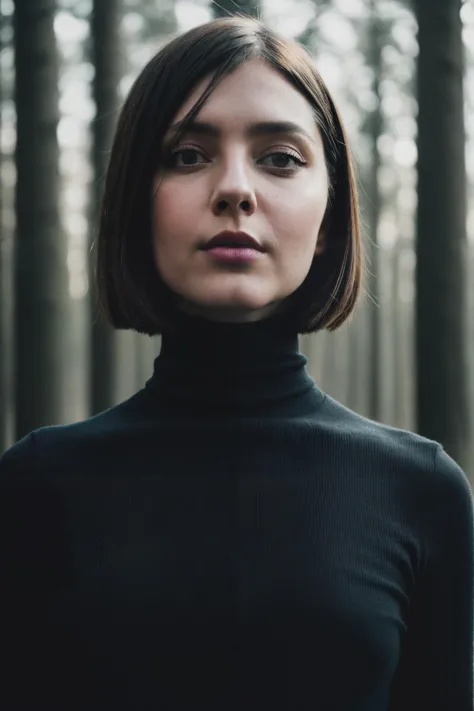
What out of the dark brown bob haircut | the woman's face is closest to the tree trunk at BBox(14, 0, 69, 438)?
the dark brown bob haircut

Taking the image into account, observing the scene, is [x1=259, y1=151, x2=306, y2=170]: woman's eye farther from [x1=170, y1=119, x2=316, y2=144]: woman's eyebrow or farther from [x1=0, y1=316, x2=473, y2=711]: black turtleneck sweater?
[x1=0, y1=316, x2=473, y2=711]: black turtleneck sweater

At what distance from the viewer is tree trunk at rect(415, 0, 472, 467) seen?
1.35 m

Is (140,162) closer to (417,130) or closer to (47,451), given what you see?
(47,451)

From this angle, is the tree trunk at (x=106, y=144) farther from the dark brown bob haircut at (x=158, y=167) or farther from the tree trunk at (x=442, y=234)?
the dark brown bob haircut at (x=158, y=167)

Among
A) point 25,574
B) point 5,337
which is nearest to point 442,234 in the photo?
point 5,337

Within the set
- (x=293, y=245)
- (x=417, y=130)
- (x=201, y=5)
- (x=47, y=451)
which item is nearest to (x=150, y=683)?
(x=47, y=451)

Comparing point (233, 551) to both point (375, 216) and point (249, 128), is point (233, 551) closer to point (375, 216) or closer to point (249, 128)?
point (249, 128)

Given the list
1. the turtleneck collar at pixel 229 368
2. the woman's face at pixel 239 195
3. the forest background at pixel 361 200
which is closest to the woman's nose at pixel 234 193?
the woman's face at pixel 239 195

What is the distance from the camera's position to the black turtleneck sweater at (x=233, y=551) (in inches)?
23.2

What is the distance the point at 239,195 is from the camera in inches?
23.3

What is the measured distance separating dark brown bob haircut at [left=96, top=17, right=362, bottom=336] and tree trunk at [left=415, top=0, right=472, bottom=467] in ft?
2.24

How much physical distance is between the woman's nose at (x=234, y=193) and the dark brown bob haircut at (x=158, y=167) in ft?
→ 0.19

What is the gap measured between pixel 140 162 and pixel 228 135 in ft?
0.26

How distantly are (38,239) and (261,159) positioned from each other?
95cm
